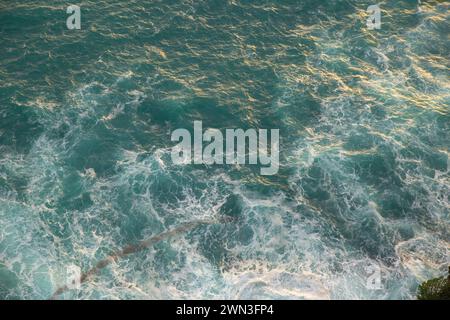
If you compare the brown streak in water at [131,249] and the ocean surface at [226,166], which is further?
the ocean surface at [226,166]

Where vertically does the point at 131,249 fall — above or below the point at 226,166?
below

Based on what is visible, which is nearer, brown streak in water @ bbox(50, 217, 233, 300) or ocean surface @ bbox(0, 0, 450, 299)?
brown streak in water @ bbox(50, 217, 233, 300)

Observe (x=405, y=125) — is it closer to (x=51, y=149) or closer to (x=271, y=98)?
(x=271, y=98)

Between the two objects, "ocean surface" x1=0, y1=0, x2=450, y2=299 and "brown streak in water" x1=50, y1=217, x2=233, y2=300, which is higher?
"ocean surface" x1=0, y1=0, x2=450, y2=299

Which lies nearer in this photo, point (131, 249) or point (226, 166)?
point (131, 249)

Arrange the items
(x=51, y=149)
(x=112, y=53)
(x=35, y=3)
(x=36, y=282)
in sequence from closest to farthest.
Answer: (x=36, y=282) < (x=51, y=149) < (x=112, y=53) < (x=35, y=3)

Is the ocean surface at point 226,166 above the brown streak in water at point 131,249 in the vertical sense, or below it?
above

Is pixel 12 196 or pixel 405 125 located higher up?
pixel 405 125
